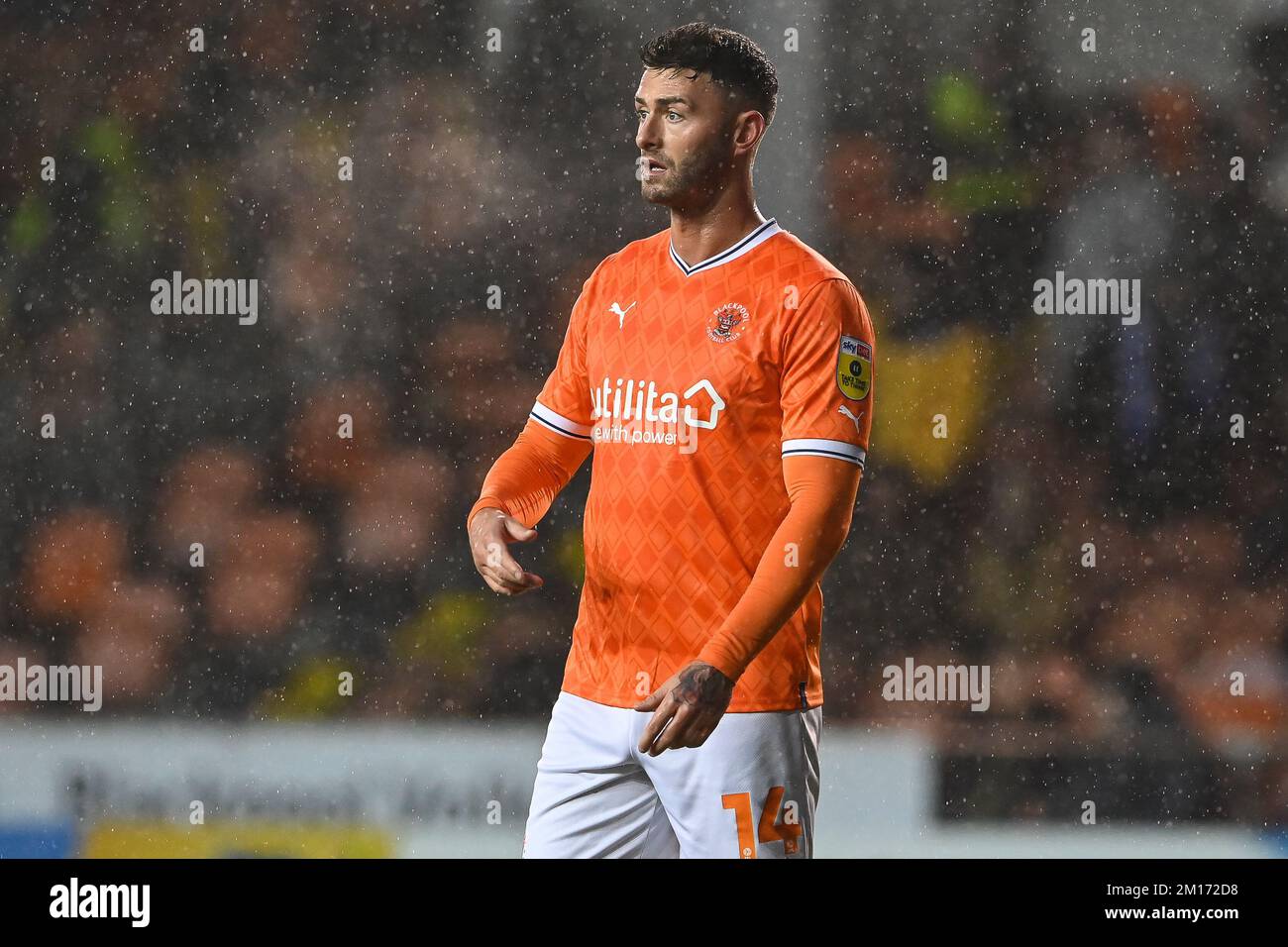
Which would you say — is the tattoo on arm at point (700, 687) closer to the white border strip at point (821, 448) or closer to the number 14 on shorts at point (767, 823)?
the number 14 on shorts at point (767, 823)

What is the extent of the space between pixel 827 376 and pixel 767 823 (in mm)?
697

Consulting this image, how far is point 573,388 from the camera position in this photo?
251 cm

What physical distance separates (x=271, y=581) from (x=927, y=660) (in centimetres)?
170

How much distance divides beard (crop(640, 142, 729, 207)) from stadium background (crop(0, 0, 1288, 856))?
129cm

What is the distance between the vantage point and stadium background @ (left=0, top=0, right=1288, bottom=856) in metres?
3.66

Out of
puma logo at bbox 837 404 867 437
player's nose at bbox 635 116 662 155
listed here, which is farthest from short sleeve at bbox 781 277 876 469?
player's nose at bbox 635 116 662 155

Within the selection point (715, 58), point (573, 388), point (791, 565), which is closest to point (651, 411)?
point (573, 388)

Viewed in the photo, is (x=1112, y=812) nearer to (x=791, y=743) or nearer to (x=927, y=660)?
(x=927, y=660)

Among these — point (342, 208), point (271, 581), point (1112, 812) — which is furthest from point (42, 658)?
point (1112, 812)

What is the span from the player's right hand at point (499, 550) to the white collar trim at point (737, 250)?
1.67 ft

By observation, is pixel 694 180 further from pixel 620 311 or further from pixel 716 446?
pixel 716 446

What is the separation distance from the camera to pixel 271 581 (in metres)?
3.74

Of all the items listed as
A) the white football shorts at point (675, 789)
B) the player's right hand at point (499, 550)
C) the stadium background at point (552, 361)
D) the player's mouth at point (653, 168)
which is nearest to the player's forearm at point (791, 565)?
the white football shorts at point (675, 789)

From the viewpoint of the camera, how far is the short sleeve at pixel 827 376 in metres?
2.20
